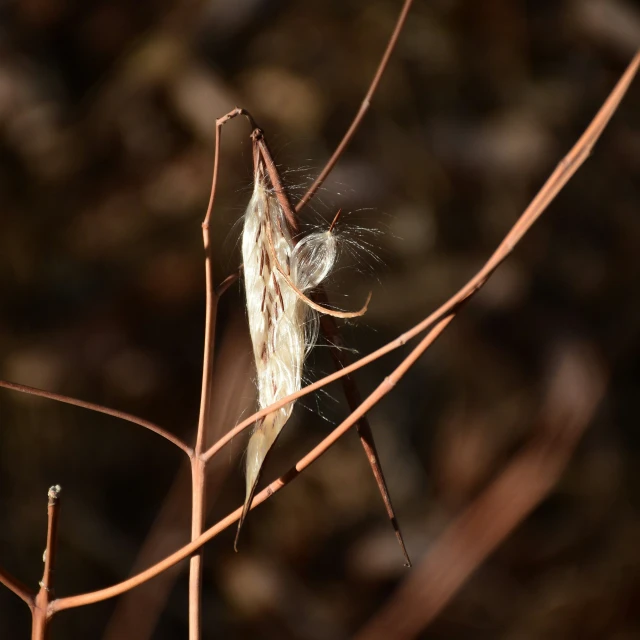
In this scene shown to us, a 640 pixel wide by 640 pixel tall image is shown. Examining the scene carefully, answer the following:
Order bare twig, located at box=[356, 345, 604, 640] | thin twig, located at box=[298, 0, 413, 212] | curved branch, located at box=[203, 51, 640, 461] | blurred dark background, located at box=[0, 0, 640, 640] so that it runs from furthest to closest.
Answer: blurred dark background, located at box=[0, 0, 640, 640] < bare twig, located at box=[356, 345, 604, 640] < thin twig, located at box=[298, 0, 413, 212] < curved branch, located at box=[203, 51, 640, 461]

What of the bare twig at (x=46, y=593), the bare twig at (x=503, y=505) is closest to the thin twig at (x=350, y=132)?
the bare twig at (x=46, y=593)

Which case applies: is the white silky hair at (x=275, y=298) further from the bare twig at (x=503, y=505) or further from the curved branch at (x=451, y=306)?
the bare twig at (x=503, y=505)

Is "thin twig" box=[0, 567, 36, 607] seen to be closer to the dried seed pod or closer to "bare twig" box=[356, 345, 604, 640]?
the dried seed pod

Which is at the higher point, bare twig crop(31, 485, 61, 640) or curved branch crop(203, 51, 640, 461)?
curved branch crop(203, 51, 640, 461)

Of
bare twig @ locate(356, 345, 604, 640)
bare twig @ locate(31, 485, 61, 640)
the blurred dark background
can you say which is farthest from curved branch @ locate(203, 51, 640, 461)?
the blurred dark background

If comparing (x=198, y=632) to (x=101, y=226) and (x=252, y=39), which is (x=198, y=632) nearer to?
(x=101, y=226)

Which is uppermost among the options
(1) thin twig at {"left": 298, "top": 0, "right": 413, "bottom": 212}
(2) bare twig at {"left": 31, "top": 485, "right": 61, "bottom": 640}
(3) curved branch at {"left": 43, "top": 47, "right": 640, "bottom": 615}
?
(1) thin twig at {"left": 298, "top": 0, "right": 413, "bottom": 212}
